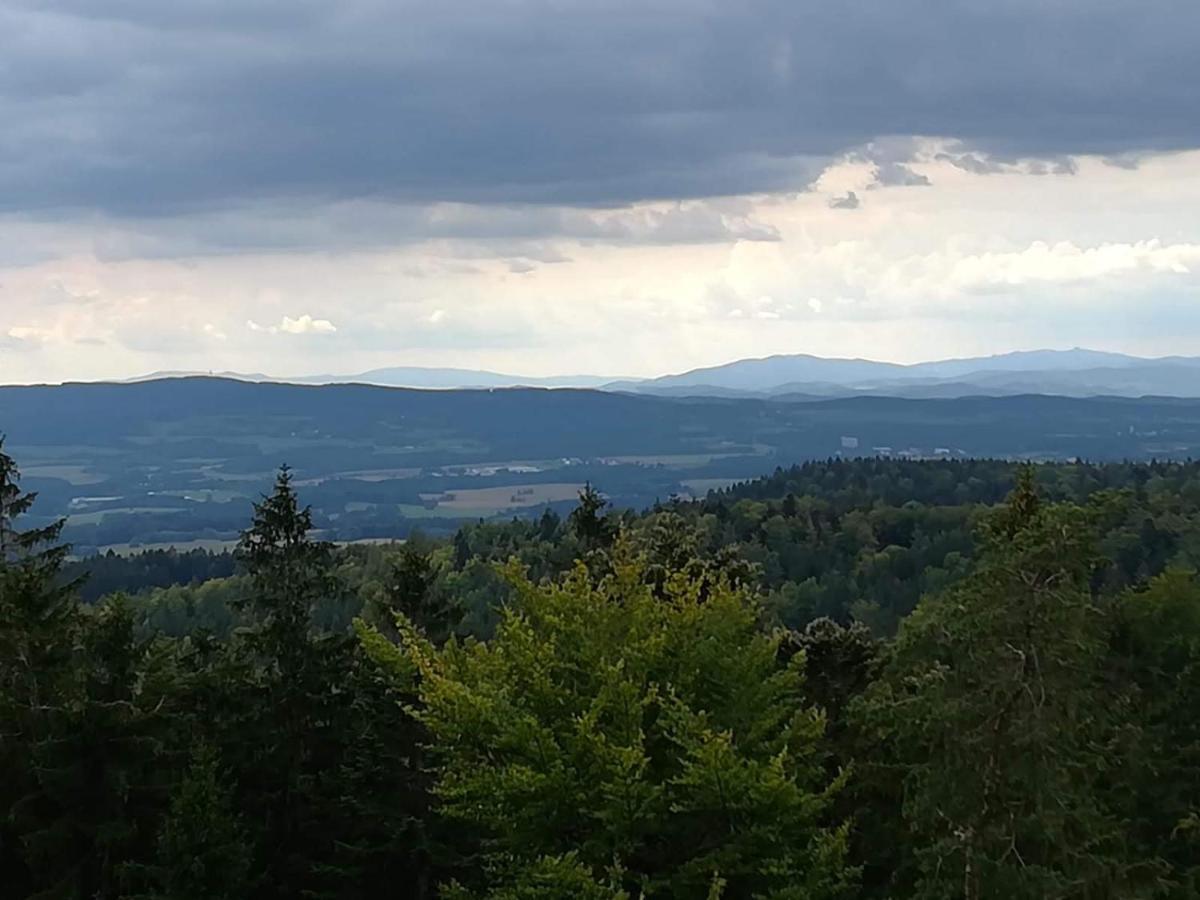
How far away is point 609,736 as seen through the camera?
1788 cm

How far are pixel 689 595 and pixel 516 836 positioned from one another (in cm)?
467

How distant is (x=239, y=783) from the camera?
83.4 feet

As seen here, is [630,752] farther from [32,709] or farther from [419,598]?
[419,598]

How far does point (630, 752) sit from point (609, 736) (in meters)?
1.24

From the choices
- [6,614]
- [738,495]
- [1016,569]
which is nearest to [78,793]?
[6,614]

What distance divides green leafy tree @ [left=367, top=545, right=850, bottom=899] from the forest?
0.06m

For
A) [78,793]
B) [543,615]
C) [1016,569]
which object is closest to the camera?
[1016,569]

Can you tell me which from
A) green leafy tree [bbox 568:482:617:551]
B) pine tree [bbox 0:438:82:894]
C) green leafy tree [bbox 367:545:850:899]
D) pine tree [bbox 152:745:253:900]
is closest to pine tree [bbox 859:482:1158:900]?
green leafy tree [bbox 367:545:850:899]

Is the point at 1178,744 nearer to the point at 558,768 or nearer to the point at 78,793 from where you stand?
the point at 558,768

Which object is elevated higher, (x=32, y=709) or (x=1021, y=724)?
(x=1021, y=724)

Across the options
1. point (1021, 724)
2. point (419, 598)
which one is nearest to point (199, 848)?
point (419, 598)

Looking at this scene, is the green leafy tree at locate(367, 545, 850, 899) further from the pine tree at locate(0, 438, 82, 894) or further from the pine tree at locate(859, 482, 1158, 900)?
the pine tree at locate(0, 438, 82, 894)

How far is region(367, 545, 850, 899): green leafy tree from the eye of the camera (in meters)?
17.0

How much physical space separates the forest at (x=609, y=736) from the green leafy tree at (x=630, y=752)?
0.18ft
